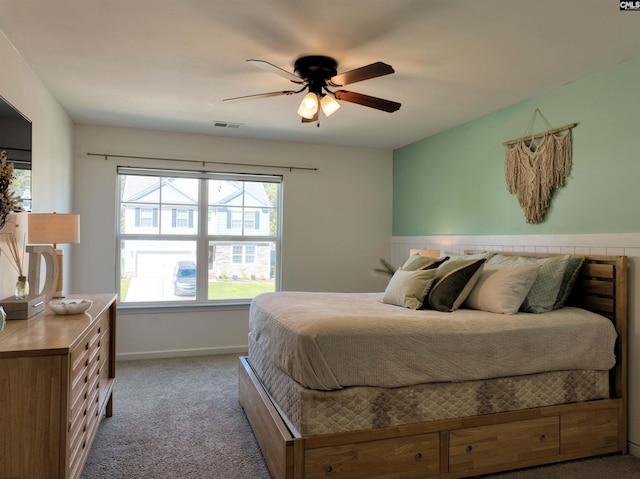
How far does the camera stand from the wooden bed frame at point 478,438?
1982 millimetres

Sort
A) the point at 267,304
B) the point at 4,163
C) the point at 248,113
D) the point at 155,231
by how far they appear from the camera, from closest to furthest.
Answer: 1. the point at 4,163
2. the point at 267,304
3. the point at 248,113
4. the point at 155,231

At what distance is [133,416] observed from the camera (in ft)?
9.84

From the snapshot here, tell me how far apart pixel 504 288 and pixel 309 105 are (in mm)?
1631

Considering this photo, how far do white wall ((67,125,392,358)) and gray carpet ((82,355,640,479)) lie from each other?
2.52 ft

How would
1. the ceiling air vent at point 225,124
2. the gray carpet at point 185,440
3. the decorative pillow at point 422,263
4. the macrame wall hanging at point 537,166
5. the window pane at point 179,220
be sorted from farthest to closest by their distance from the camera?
the window pane at point 179,220 → the ceiling air vent at point 225,124 → the decorative pillow at point 422,263 → the macrame wall hanging at point 537,166 → the gray carpet at point 185,440

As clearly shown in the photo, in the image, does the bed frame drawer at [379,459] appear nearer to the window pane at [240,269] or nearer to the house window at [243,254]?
the window pane at [240,269]

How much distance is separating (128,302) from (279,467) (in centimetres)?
312

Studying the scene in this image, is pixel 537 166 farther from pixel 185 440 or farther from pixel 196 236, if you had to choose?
pixel 196 236

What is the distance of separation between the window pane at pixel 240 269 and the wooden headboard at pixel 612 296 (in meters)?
3.22

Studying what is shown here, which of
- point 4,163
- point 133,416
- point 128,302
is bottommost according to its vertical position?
point 133,416

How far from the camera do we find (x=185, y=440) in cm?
265

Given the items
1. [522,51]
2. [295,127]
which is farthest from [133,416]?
Answer: [522,51]

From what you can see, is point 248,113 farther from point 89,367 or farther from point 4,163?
point 89,367

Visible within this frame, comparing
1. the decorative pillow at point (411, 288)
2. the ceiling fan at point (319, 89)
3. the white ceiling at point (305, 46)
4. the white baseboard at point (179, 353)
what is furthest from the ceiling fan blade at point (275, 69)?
the white baseboard at point (179, 353)
